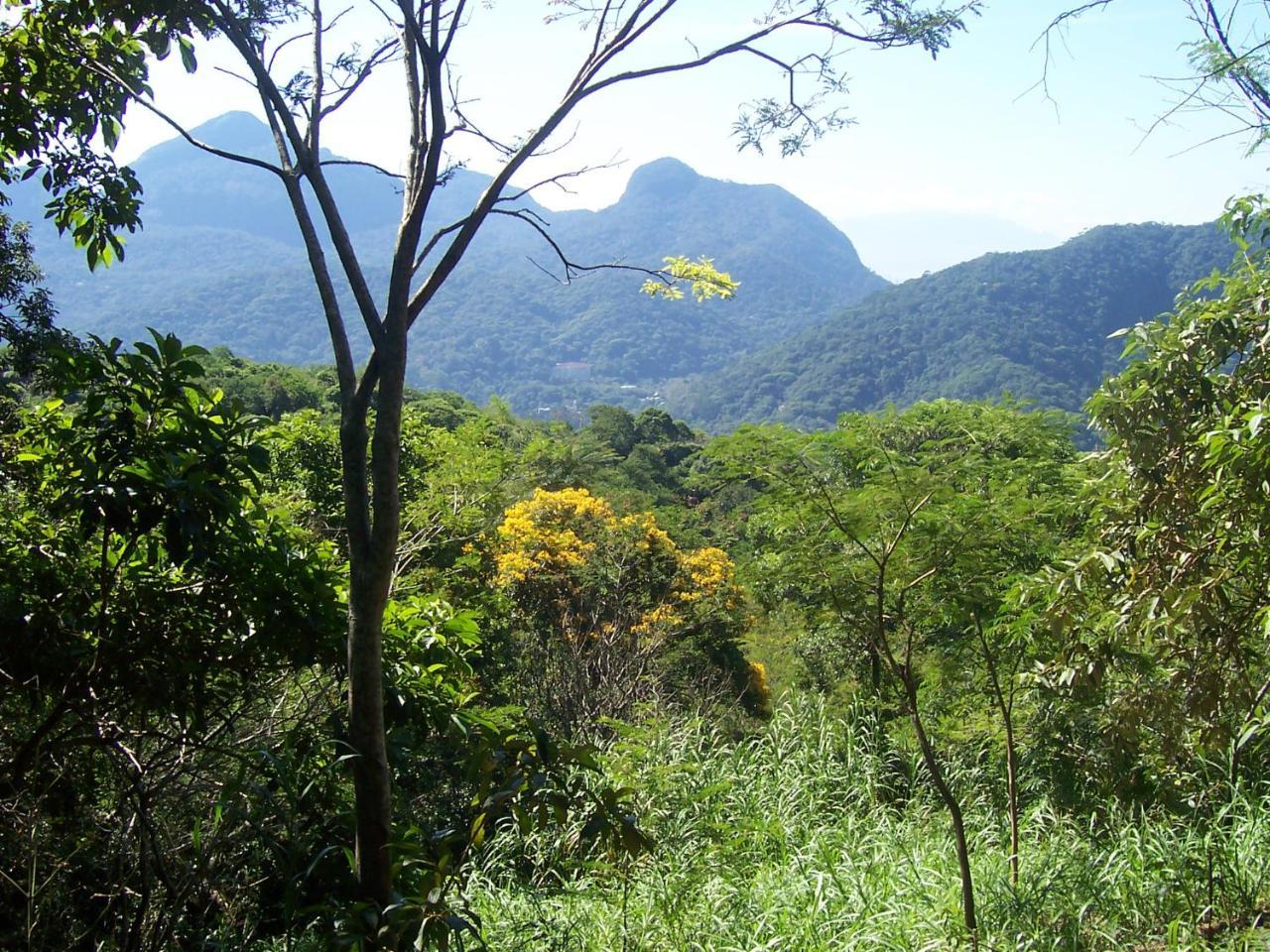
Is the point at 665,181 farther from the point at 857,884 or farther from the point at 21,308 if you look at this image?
the point at 857,884

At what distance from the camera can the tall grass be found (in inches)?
118

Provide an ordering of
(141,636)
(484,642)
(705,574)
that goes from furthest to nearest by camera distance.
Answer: (705,574), (484,642), (141,636)

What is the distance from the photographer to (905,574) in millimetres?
3781

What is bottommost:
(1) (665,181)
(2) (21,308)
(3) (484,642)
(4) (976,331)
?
(3) (484,642)

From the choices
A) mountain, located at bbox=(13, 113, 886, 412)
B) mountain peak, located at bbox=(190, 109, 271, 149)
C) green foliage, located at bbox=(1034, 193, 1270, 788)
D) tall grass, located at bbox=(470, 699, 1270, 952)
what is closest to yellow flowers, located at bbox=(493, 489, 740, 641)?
tall grass, located at bbox=(470, 699, 1270, 952)

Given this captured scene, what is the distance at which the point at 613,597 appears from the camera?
11805 millimetres

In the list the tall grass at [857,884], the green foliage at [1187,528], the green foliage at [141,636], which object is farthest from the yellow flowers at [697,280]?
the tall grass at [857,884]

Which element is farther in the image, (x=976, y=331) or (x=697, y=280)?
(x=976, y=331)

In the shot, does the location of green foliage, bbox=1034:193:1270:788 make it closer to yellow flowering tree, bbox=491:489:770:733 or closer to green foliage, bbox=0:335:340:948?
green foliage, bbox=0:335:340:948

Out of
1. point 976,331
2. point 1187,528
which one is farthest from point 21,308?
point 976,331

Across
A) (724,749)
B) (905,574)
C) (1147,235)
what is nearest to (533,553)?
(724,749)

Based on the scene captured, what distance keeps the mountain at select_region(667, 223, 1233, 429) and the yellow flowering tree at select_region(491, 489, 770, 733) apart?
56.0 meters

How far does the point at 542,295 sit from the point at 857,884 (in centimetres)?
11820

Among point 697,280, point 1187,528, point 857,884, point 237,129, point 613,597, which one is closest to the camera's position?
point 697,280
